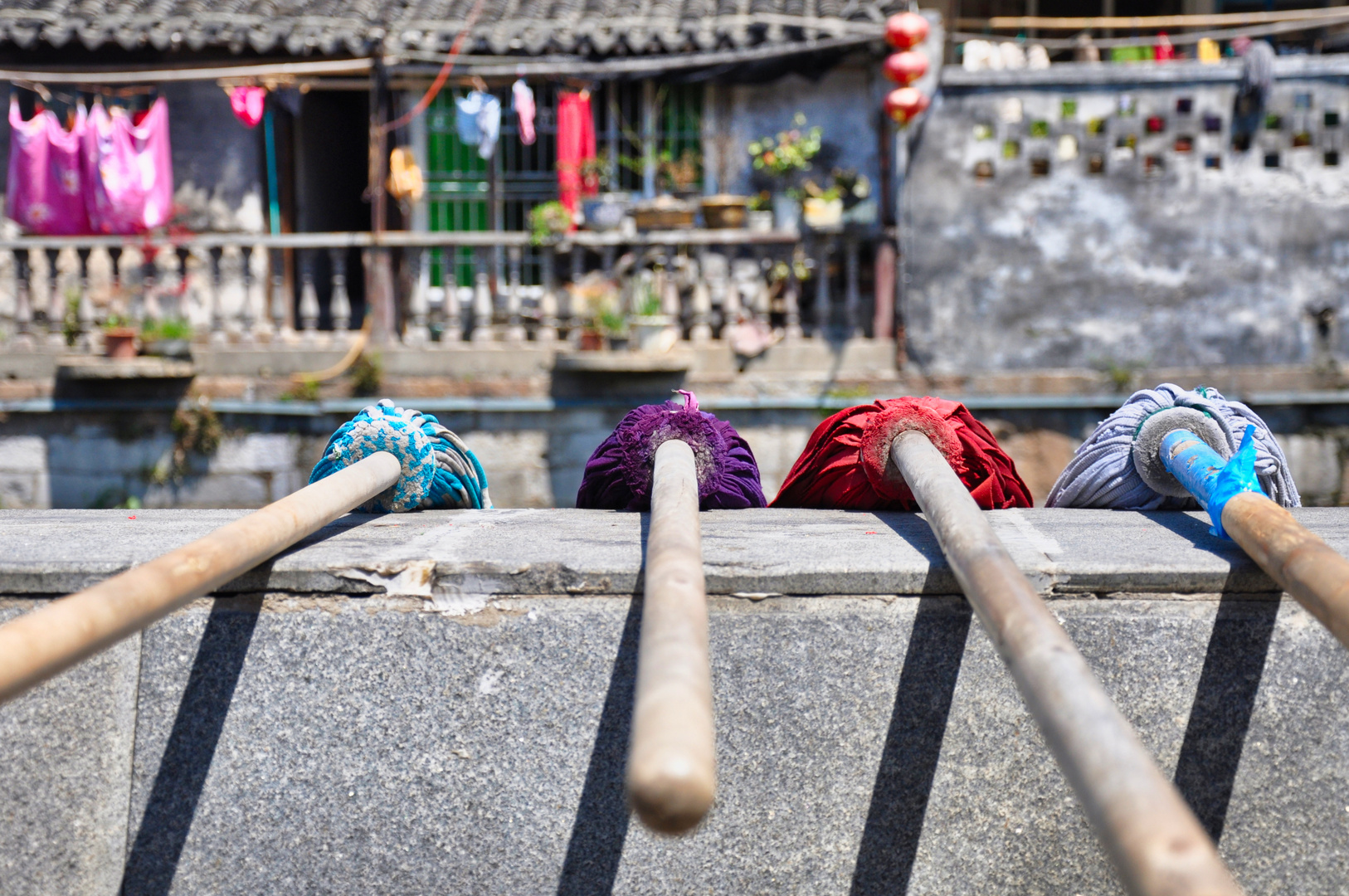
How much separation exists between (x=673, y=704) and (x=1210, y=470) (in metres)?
1.35

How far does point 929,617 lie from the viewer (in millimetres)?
1595

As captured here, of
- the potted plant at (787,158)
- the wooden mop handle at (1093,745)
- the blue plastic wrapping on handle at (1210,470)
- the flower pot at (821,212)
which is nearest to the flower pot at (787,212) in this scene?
the potted plant at (787,158)

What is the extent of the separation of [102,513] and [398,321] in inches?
244

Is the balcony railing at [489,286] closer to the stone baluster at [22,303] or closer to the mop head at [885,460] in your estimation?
the stone baluster at [22,303]

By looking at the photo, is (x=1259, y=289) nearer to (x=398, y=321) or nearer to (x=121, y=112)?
(x=398, y=321)

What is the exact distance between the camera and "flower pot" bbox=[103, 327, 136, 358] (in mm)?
7797

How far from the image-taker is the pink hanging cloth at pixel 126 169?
8188mm

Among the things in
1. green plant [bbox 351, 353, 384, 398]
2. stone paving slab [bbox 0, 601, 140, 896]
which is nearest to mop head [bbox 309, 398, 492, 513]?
stone paving slab [bbox 0, 601, 140, 896]

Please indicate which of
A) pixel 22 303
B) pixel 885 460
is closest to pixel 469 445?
pixel 22 303

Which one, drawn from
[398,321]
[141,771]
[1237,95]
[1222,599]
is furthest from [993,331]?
[141,771]

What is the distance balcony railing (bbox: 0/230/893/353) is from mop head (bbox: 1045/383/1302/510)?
555cm

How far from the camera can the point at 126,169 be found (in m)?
8.28

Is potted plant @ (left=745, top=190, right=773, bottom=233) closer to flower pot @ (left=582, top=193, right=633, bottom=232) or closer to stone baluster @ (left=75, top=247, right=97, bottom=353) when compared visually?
flower pot @ (left=582, top=193, right=633, bottom=232)

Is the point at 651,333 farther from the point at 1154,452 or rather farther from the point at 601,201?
the point at 1154,452
